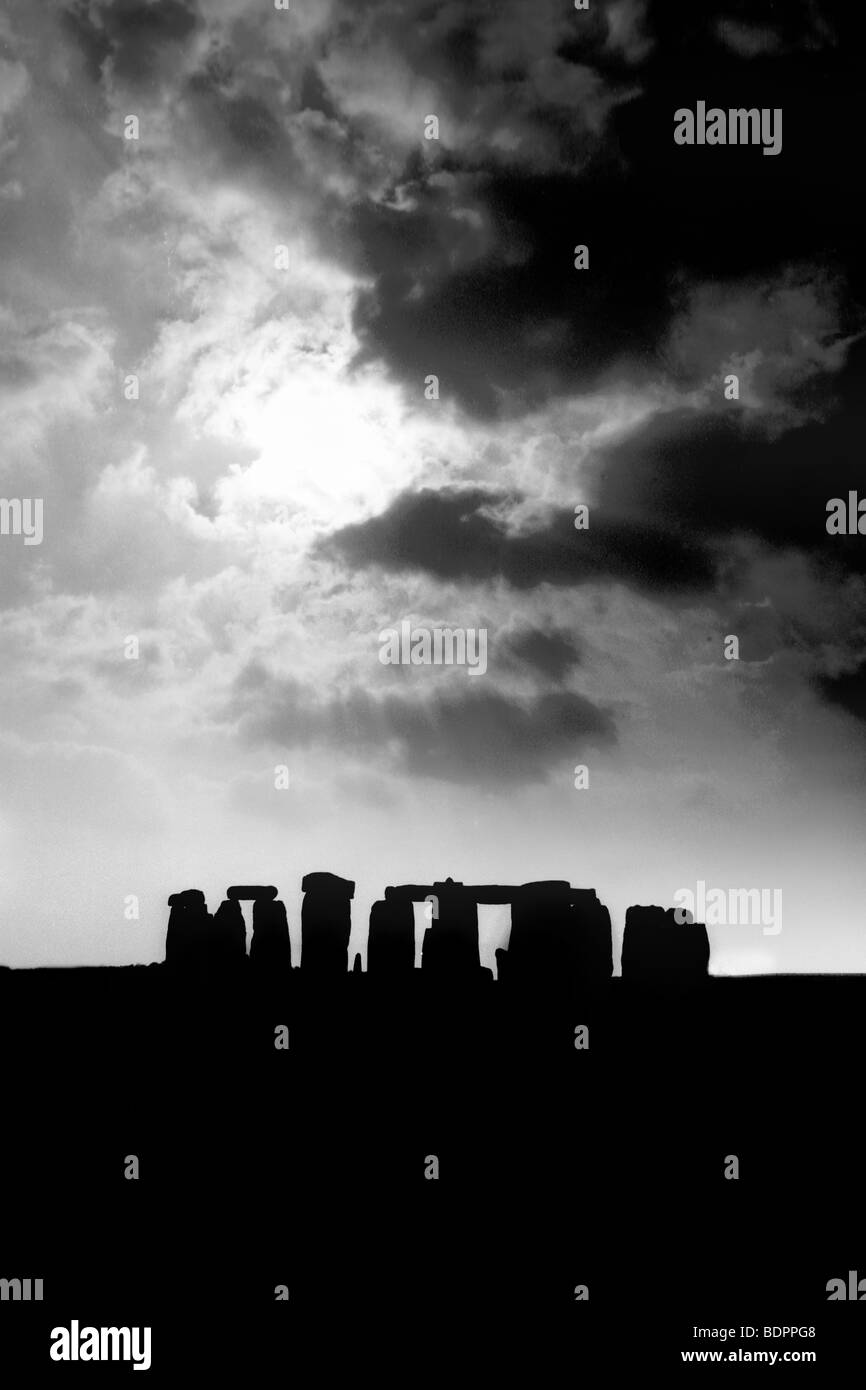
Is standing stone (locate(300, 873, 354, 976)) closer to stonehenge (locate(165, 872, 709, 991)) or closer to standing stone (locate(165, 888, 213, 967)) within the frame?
stonehenge (locate(165, 872, 709, 991))

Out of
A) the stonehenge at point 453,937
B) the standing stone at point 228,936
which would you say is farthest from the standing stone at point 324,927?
the standing stone at point 228,936

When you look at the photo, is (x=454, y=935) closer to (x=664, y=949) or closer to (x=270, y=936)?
(x=270, y=936)

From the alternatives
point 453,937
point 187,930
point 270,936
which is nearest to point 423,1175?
point 453,937

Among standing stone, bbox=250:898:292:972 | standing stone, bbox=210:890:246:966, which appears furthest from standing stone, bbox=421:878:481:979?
standing stone, bbox=210:890:246:966

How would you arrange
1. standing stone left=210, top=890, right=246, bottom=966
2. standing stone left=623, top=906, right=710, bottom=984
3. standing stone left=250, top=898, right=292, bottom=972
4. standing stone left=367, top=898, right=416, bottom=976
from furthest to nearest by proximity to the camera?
standing stone left=210, top=890, right=246, bottom=966 < standing stone left=250, top=898, right=292, bottom=972 < standing stone left=367, top=898, right=416, bottom=976 < standing stone left=623, top=906, right=710, bottom=984

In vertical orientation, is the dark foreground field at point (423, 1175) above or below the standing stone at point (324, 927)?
below

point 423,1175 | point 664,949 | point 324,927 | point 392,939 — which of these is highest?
point 324,927

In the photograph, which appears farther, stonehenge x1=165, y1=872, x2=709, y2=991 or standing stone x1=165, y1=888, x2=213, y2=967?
standing stone x1=165, y1=888, x2=213, y2=967

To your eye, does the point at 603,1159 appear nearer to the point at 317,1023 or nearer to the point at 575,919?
the point at 575,919

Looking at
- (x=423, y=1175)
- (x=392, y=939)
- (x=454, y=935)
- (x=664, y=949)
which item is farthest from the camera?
(x=392, y=939)

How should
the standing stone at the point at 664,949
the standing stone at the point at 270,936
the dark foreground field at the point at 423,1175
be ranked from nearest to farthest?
1. the dark foreground field at the point at 423,1175
2. the standing stone at the point at 664,949
3. the standing stone at the point at 270,936

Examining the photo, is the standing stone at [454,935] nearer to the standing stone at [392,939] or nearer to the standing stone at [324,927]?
the standing stone at [392,939]
